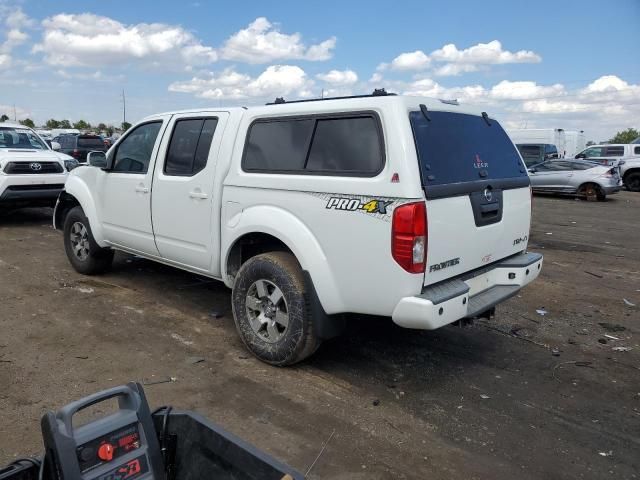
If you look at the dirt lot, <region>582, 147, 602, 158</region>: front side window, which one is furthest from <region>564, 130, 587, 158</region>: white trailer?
the dirt lot

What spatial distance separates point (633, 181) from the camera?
72.8 feet

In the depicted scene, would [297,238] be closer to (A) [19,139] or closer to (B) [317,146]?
(B) [317,146]

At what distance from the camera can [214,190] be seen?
4.62 metres

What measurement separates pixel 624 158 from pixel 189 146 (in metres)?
22.4

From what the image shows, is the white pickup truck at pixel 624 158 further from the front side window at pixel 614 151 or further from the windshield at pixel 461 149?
the windshield at pixel 461 149

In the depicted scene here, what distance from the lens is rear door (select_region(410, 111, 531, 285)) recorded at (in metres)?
3.54

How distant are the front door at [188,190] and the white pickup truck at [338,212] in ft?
0.05

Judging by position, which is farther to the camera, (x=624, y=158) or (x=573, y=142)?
(x=573, y=142)

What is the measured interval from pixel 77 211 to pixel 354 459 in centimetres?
491

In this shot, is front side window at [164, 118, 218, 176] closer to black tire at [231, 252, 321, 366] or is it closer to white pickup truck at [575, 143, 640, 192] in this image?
black tire at [231, 252, 321, 366]

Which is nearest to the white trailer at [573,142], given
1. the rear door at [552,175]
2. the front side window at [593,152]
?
the front side window at [593,152]

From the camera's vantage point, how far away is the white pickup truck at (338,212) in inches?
136

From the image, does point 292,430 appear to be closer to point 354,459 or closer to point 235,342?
point 354,459

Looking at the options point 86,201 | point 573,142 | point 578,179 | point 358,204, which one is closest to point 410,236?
point 358,204
